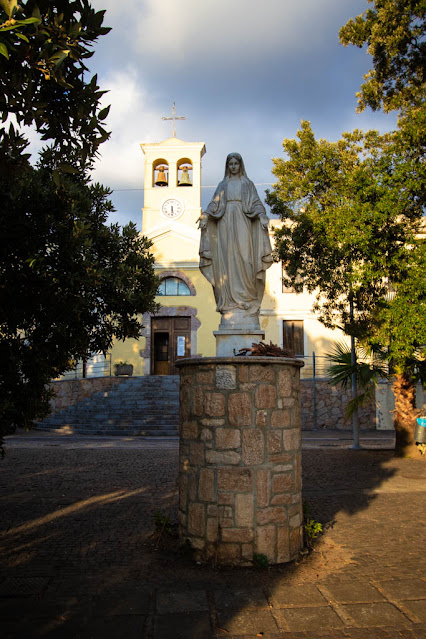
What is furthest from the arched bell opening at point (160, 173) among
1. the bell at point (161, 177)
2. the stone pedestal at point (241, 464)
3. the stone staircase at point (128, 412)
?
the stone pedestal at point (241, 464)

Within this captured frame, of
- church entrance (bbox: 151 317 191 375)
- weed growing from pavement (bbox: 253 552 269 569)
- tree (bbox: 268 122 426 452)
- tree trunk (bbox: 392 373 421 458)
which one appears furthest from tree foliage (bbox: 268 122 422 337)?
church entrance (bbox: 151 317 191 375)

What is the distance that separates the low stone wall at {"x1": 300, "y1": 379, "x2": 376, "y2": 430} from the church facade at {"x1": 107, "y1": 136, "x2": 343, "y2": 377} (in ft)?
9.84

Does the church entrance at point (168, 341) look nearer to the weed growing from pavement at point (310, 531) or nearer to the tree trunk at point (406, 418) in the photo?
the tree trunk at point (406, 418)

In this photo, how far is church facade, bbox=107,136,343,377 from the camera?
2209 cm

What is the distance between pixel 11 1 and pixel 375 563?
4.84 metres

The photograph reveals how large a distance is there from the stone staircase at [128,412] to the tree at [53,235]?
9598 mm

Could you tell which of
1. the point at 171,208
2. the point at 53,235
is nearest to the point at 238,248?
the point at 53,235

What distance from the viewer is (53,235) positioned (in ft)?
18.7

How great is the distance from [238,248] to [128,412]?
1256 cm

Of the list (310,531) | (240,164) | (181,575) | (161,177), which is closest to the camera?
(181,575)

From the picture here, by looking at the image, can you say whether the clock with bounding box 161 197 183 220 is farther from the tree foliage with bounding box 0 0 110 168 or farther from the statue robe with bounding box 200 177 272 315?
the tree foliage with bounding box 0 0 110 168

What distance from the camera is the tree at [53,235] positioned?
9.98 ft

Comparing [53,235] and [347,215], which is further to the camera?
[347,215]

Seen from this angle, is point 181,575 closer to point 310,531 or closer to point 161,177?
Result: point 310,531
